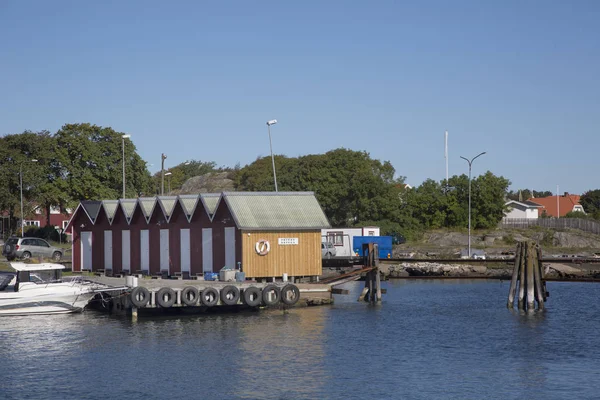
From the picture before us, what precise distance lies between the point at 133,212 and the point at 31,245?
17307 millimetres

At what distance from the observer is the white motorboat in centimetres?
4209

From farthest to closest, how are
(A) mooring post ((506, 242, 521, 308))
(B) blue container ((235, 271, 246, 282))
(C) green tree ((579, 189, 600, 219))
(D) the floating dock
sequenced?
(C) green tree ((579, 189, 600, 219)) → (A) mooring post ((506, 242, 521, 308)) → (B) blue container ((235, 271, 246, 282)) → (D) the floating dock

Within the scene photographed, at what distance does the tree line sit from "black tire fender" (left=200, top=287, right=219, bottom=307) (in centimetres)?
5576

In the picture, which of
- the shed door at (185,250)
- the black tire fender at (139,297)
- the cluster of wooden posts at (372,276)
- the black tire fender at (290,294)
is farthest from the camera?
the shed door at (185,250)

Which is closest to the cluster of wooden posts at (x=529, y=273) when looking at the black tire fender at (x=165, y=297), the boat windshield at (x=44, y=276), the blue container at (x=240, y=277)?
the blue container at (x=240, y=277)

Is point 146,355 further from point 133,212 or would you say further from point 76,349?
point 133,212

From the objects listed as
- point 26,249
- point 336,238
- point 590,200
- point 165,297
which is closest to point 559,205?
point 590,200

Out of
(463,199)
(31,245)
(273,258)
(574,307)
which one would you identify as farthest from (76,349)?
(463,199)

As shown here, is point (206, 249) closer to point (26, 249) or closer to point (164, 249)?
point (164, 249)

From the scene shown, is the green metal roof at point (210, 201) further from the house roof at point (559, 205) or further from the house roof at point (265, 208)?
the house roof at point (559, 205)

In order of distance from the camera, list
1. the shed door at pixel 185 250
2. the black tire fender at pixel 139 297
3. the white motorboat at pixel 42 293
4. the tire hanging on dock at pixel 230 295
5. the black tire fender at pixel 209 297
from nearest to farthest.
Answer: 1. the black tire fender at pixel 139 297
2. the black tire fender at pixel 209 297
3. the tire hanging on dock at pixel 230 295
4. the white motorboat at pixel 42 293
5. the shed door at pixel 185 250

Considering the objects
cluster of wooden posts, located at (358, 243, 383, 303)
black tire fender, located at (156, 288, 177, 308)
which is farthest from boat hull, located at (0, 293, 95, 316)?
cluster of wooden posts, located at (358, 243, 383, 303)

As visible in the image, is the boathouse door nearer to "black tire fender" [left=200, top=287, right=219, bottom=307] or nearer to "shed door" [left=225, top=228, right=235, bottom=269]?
"shed door" [left=225, top=228, right=235, bottom=269]

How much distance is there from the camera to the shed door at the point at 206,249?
160 ft
